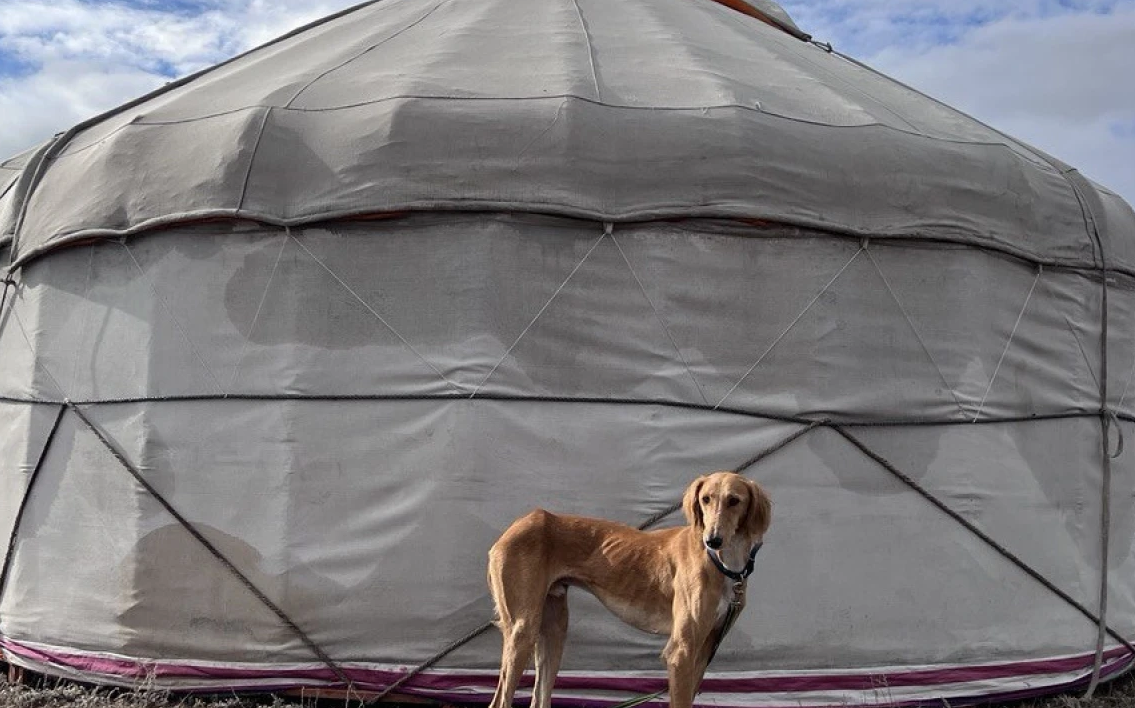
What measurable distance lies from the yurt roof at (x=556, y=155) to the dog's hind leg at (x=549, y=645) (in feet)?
5.11

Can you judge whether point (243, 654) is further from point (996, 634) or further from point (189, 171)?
point (996, 634)

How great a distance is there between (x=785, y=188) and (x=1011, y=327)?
49.2 inches

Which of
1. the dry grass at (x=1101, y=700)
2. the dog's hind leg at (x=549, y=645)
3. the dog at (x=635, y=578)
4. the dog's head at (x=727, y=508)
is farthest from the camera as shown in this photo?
the dry grass at (x=1101, y=700)

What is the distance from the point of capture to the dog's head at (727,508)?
345 centimetres

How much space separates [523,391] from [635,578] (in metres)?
1.10

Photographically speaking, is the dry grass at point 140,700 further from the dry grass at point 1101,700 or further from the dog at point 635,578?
the dog at point 635,578

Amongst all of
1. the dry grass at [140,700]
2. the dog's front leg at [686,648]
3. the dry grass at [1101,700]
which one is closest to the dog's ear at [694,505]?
the dog's front leg at [686,648]

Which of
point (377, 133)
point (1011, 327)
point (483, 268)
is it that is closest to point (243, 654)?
point (483, 268)

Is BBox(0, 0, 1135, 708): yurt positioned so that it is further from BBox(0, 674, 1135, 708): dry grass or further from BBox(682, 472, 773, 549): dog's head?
BBox(682, 472, 773, 549): dog's head

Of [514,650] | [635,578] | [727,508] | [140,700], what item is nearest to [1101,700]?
[635,578]

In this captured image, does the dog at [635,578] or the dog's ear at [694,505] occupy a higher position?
the dog's ear at [694,505]

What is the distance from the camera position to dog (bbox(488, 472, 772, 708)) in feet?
11.7

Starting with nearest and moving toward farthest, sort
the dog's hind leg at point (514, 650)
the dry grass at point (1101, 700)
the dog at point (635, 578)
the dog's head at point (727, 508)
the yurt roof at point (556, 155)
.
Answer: the dog's head at point (727, 508), the dog at point (635, 578), the dog's hind leg at point (514, 650), the yurt roof at point (556, 155), the dry grass at point (1101, 700)

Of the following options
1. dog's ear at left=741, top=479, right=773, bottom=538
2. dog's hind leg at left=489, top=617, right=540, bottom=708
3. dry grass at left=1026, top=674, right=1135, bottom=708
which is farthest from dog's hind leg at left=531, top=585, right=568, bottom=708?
dry grass at left=1026, top=674, right=1135, bottom=708
